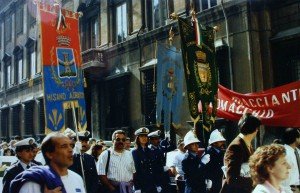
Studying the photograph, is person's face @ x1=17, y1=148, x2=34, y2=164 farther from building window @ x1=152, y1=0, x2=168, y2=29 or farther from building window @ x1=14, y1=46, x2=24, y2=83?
building window @ x1=14, y1=46, x2=24, y2=83

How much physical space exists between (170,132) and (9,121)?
22.0m

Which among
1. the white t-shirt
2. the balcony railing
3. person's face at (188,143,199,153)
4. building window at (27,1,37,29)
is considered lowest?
the white t-shirt

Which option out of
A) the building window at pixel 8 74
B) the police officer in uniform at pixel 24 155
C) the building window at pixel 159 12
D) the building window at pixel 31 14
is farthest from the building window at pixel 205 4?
the building window at pixel 8 74

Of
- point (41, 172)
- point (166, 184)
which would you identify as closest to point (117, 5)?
point (166, 184)

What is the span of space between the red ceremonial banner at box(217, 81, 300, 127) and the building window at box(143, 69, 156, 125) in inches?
283

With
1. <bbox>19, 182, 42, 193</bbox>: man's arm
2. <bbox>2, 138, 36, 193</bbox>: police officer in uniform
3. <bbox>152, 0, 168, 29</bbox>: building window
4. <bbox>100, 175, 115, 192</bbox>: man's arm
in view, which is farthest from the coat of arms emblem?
<bbox>152, 0, 168, 29</bbox>: building window

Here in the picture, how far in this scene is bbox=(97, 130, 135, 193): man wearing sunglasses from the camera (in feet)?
20.5

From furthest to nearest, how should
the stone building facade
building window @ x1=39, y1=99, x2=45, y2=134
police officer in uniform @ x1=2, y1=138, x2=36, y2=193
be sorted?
building window @ x1=39, y1=99, x2=45, y2=134
the stone building facade
police officer in uniform @ x1=2, y1=138, x2=36, y2=193

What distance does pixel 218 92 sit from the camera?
8594mm

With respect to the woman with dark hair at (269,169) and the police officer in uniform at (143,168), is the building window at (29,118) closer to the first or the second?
the police officer in uniform at (143,168)

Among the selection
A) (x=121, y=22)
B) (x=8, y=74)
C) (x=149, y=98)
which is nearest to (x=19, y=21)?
(x=8, y=74)

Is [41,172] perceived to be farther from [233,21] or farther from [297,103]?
[233,21]

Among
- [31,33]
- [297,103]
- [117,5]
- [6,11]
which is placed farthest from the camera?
[6,11]

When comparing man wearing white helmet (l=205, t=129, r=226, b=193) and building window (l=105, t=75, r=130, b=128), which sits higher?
building window (l=105, t=75, r=130, b=128)
